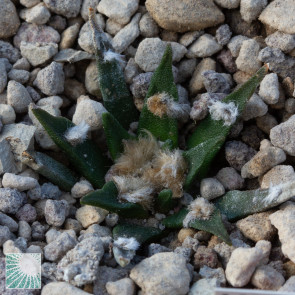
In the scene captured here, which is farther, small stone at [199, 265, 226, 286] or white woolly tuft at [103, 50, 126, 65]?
white woolly tuft at [103, 50, 126, 65]

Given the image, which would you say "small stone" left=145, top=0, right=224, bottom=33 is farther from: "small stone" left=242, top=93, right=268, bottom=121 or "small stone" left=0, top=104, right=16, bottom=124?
"small stone" left=0, top=104, right=16, bottom=124

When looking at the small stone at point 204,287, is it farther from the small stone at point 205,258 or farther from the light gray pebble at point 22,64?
the light gray pebble at point 22,64

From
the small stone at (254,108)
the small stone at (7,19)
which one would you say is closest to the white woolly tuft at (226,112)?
the small stone at (254,108)

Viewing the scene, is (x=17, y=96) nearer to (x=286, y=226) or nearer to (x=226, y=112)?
(x=226, y=112)

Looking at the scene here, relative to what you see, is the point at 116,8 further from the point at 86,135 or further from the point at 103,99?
the point at 86,135

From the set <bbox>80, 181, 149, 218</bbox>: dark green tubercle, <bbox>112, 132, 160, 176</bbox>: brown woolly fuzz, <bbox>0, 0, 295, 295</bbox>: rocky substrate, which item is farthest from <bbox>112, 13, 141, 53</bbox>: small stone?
<bbox>80, 181, 149, 218</bbox>: dark green tubercle
